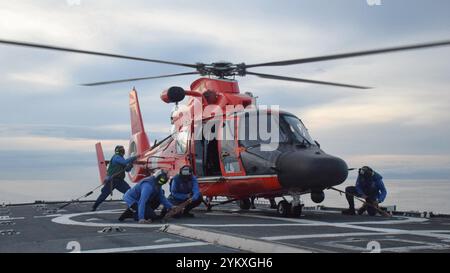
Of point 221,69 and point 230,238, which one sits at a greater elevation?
point 221,69

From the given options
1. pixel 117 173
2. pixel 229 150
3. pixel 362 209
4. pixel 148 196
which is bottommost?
pixel 362 209

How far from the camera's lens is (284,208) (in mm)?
12531

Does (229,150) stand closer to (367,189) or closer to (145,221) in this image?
(145,221)

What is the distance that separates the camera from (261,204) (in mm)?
19438

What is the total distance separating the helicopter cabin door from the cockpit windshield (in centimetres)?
141

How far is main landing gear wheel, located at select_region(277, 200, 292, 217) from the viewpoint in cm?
1247

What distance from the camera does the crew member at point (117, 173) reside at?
15398 mm

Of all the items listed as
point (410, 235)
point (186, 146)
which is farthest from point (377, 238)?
point (186, 146)

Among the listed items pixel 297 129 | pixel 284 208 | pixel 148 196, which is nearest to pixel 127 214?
pixel 148 196

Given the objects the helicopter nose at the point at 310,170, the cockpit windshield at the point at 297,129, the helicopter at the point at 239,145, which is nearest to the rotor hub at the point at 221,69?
the helicopter at the point at 239,145

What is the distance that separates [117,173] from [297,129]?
6.14 meters

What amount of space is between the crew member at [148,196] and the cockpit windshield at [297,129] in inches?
128

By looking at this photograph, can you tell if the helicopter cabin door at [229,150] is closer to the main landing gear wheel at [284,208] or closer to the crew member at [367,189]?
the main landing gear wheel at [284,208]
